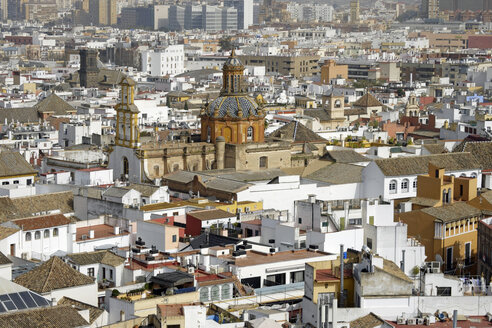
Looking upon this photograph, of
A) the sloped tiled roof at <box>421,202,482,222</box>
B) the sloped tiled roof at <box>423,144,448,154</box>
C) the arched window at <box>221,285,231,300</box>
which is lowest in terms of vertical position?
the arched window at <box>221,285,231,300</box>

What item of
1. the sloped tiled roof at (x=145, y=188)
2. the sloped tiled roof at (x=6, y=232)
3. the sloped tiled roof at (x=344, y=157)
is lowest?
the sloped tiled roof at (x=6, y=232)

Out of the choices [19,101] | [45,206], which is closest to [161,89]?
[19,101]

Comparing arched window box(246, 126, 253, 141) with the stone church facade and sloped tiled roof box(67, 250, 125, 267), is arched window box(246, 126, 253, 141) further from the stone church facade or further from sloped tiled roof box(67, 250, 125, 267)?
sloped tiled roof box(67, 250, 125, 267)

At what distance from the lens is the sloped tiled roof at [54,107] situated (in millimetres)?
76438

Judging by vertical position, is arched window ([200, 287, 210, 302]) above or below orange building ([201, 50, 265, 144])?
below

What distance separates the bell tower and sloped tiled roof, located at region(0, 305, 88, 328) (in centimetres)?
2347

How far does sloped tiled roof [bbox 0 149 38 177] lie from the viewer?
4969 cm

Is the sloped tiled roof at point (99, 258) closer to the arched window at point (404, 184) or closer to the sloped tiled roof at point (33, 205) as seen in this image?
the sloped tiled roof at point (33, 205)

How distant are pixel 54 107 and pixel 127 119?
27.4m

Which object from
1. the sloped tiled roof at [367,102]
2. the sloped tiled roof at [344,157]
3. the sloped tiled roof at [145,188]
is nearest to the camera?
the sloped tiled roof at [145,188]

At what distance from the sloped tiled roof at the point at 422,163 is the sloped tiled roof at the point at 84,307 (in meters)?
19.2

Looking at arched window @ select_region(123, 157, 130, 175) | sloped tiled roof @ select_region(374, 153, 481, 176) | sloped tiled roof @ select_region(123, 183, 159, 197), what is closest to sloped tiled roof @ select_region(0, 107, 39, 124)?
arched window @ select_region(123, 157, 130, 175)

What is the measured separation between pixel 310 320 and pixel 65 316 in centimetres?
565

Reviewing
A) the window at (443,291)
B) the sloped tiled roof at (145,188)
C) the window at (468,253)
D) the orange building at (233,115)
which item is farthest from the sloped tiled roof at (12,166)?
the window at (443,291)
